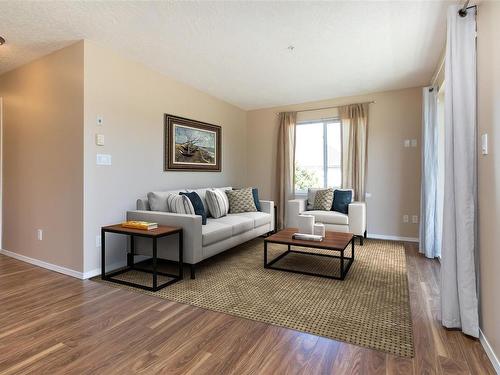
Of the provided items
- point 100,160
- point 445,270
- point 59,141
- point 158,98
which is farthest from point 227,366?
point 158,98

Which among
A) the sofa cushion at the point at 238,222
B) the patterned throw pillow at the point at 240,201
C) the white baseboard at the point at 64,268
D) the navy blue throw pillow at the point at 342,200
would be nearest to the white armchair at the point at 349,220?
the navy blue throw pillow at the point at 342,200

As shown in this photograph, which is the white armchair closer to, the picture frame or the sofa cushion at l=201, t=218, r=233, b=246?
the sofa cushion at l=201, t=218, r=233, b=246

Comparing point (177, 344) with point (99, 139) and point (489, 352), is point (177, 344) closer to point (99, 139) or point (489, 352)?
point (489, 352)

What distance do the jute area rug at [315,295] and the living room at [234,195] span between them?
20 millimetres

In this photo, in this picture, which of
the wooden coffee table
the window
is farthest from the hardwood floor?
the window

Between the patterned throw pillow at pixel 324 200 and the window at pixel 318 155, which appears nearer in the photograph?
the patterned throw pillow at pixel 324 200

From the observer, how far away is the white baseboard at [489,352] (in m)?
1.54

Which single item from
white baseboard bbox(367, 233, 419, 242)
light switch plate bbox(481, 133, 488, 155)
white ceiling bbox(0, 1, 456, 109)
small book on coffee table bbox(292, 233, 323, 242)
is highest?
white ceiling bbox(0, 1, 456, 109)

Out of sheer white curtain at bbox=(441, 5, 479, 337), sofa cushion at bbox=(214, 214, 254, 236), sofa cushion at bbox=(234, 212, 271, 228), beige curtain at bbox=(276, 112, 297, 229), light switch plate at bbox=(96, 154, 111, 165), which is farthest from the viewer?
beige curtain at bbox=(276, 112, 297, 229)

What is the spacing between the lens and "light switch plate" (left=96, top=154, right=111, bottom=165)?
3090 mm

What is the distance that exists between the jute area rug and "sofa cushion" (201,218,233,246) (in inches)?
13.5

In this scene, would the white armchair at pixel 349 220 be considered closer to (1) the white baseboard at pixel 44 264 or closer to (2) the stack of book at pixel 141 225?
(2) the stack of book at pixel 141 225

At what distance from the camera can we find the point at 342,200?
4.62 m

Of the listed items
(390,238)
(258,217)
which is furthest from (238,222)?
(390,238)
